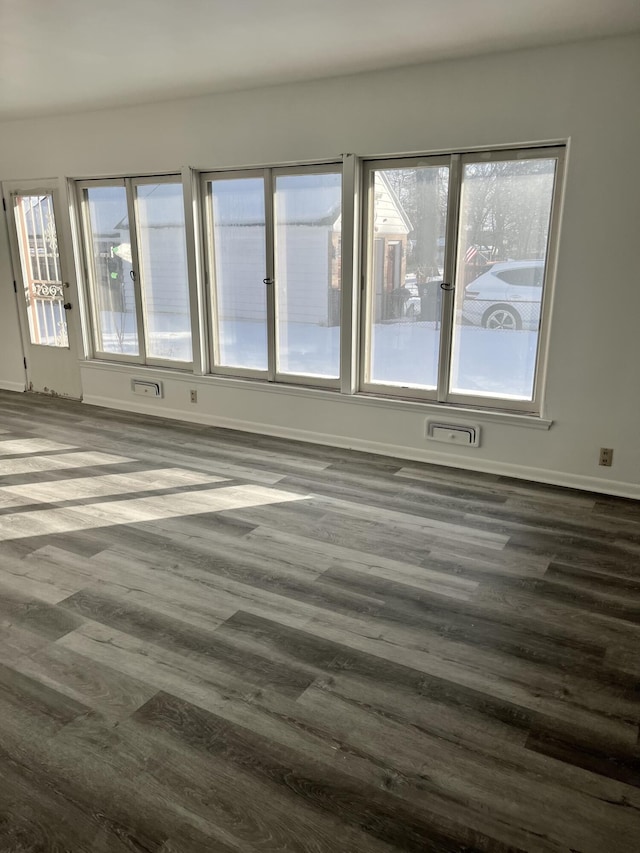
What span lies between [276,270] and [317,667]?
3420mm

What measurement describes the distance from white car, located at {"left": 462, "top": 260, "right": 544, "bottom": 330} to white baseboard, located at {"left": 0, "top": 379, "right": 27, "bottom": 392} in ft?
16.2

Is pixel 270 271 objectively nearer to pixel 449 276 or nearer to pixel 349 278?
pixel 349 278

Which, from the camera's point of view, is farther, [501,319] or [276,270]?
[276,270]

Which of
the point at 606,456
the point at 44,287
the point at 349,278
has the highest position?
the point at 349,278

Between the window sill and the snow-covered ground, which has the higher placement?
the snow-covered ground

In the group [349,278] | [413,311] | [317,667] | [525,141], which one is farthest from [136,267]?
[317,667]

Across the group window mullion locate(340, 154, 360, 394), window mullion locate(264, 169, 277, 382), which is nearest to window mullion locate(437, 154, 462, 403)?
window mullion locate(340, 154, 360, 394)

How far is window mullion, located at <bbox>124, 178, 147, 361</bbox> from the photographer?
17.9 ft

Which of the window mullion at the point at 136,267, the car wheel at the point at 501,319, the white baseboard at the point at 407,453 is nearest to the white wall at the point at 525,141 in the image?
the white baseboard at the point at 407,453

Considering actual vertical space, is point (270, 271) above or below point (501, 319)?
above

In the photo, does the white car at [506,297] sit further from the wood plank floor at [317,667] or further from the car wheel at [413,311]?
the wood plank floor at [317,667]

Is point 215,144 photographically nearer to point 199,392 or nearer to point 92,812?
point 199,392

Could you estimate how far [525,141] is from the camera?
3.71 m

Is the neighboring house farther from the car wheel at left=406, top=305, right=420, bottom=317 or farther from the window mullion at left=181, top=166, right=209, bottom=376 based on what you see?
the window mullion at left=181, top=166, right=209, bottom=376
